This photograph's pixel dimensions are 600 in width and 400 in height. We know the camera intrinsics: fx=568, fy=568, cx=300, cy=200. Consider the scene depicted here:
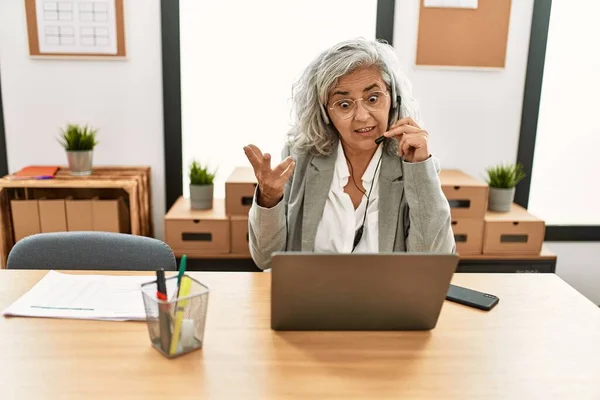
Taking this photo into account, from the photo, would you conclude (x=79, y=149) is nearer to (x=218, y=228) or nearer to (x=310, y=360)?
(x=218, y=228)

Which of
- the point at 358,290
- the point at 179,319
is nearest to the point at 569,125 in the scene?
→ the point at 358,290

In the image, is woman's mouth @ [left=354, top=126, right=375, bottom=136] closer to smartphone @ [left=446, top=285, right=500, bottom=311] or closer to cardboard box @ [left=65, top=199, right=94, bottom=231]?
smartphone @ [left=446, top=285, right=500, bottom=311]

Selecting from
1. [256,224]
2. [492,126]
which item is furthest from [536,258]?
[256,224]

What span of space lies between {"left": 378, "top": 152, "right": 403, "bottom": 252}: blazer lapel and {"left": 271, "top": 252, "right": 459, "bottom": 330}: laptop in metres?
0.54

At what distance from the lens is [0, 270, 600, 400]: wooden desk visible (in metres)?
0.94

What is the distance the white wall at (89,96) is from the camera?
9.88 ft

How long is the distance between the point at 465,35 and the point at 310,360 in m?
2.50

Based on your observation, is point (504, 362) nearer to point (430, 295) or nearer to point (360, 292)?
A: point (430, 295)

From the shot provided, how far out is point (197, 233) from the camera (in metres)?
2.87

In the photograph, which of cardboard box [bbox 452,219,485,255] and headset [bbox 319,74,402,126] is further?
cardboard box [bbox 452,219,485,255]

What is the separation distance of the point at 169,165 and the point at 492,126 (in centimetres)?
185

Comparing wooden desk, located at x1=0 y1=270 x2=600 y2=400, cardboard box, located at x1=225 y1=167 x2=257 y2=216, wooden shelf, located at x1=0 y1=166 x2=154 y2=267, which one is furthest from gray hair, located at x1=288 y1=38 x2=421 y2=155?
wooden shelf, located at x1=0 y1=166 x2=154 y2=267

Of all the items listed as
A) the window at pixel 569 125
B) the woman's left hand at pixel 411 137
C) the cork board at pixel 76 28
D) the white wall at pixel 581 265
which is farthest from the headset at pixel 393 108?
the white wall at pixel 581 265

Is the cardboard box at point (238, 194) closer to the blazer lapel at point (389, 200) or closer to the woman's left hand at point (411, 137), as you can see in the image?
the blazer lapel at point (389, 200)
